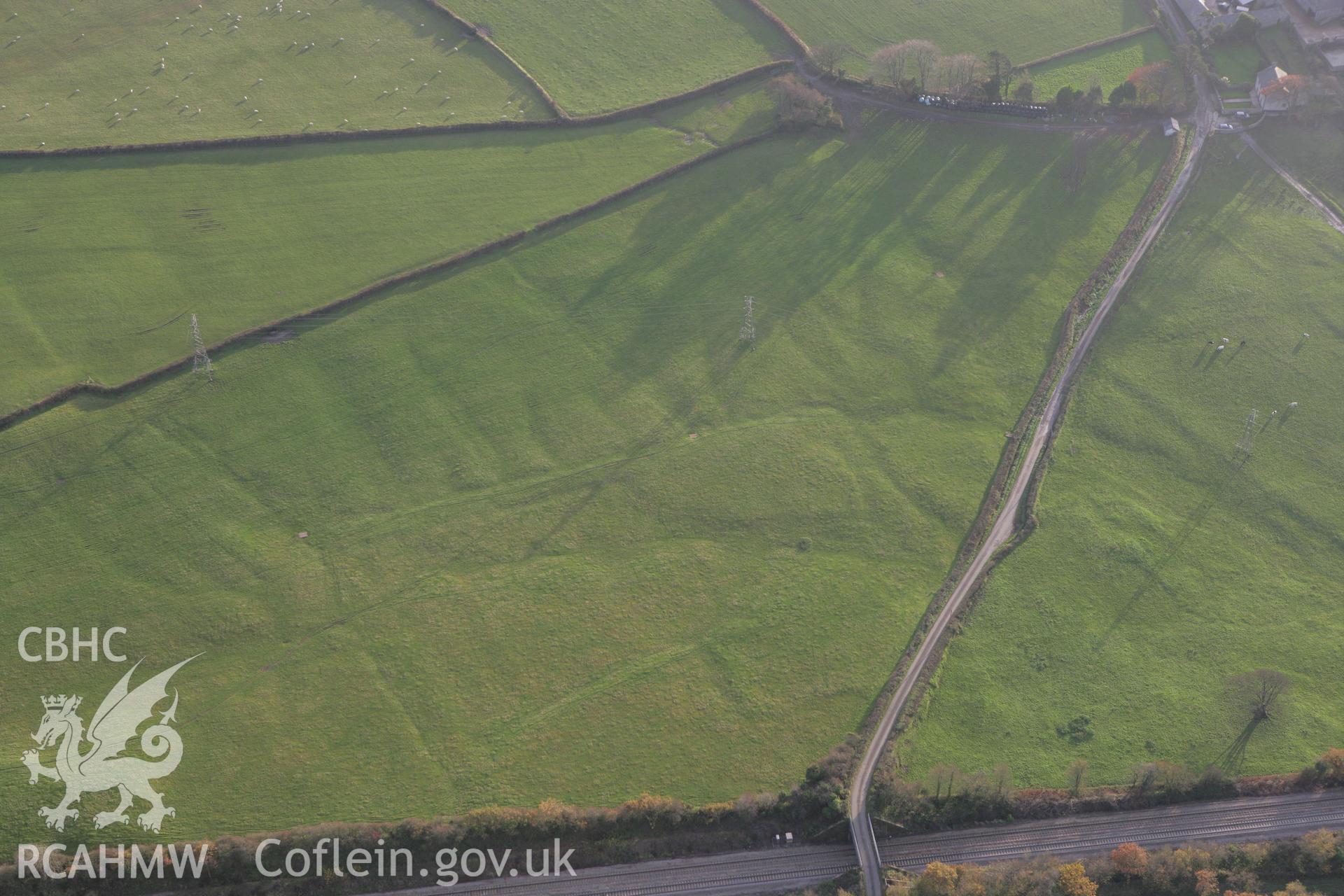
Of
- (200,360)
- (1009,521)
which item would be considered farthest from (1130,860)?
(200,360)

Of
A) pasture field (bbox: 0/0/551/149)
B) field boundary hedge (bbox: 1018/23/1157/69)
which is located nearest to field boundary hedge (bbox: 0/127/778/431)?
pasture field (bbox: 0/0/551/149)

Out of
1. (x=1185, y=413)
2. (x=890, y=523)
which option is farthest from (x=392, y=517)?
(x=1185, y=413)

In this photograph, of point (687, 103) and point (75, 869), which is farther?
point (687, 103)

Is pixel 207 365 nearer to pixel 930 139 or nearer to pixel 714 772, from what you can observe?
pixel 714 772

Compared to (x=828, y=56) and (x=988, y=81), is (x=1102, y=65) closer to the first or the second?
(x=988, y=81)

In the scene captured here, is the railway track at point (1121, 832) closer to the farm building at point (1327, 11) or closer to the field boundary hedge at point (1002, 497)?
the field boundary hedge at point (1002, 497)

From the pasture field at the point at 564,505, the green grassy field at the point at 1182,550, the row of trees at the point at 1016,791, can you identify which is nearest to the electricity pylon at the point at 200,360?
the pasture field at the point at 564,505

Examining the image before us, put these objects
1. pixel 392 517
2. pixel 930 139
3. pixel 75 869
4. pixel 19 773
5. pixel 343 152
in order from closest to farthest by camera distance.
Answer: pixel 75 869
pixel 19 773
pixel 392 517
pixel 343 152
pixel 930 139

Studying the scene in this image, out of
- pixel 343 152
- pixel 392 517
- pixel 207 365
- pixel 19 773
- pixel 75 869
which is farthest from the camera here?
pixel 343 152
